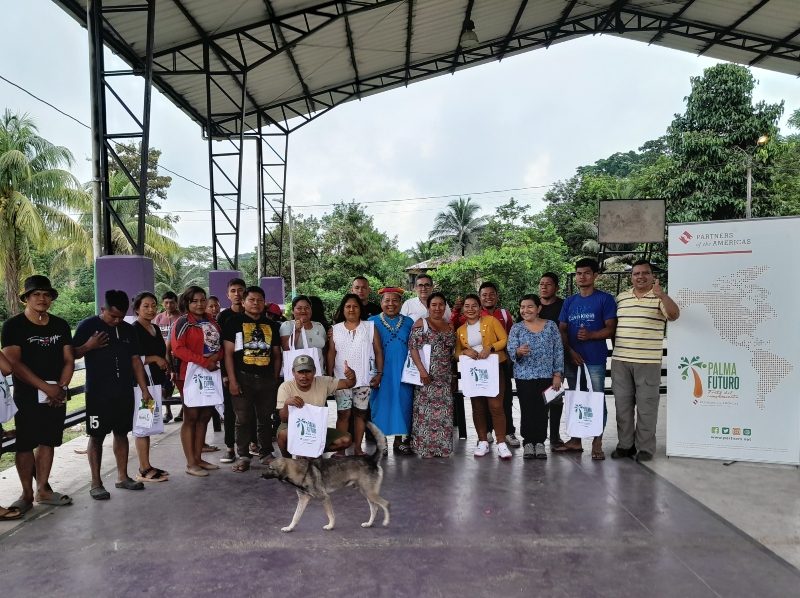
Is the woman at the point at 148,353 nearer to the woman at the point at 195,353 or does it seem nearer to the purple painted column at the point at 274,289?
the woman at the point at 195,353

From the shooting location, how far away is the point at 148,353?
4719 millimetres

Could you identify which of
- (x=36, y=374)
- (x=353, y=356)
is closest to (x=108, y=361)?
(x=36, y=374)

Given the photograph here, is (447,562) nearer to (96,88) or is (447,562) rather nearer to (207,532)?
(207,532)

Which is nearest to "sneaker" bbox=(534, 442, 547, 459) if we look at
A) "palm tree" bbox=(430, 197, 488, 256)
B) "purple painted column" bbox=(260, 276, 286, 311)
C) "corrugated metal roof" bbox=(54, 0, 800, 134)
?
"corrugated metal roof" bbox=(54, 0, 800, 134)

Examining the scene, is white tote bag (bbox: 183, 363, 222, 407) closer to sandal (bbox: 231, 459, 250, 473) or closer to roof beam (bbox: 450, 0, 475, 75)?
sandal (bbox: 231, 459, 250, 473)

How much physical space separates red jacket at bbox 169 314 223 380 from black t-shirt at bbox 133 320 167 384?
0.12 meters

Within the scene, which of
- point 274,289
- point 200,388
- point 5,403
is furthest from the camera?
point 274,289

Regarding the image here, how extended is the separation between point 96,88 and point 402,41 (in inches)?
254

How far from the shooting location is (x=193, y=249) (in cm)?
4925

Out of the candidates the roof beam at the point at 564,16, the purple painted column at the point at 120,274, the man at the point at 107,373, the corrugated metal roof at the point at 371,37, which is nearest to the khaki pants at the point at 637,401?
the man at the point at 107,373

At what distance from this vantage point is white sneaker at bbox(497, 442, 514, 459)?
510 cm

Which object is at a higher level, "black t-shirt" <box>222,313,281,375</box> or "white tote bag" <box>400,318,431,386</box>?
"black t-shirt" <box>222,313,281,375</box>

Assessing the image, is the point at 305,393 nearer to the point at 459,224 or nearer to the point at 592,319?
the point at 592,319

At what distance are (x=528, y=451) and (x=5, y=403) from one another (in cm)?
402
